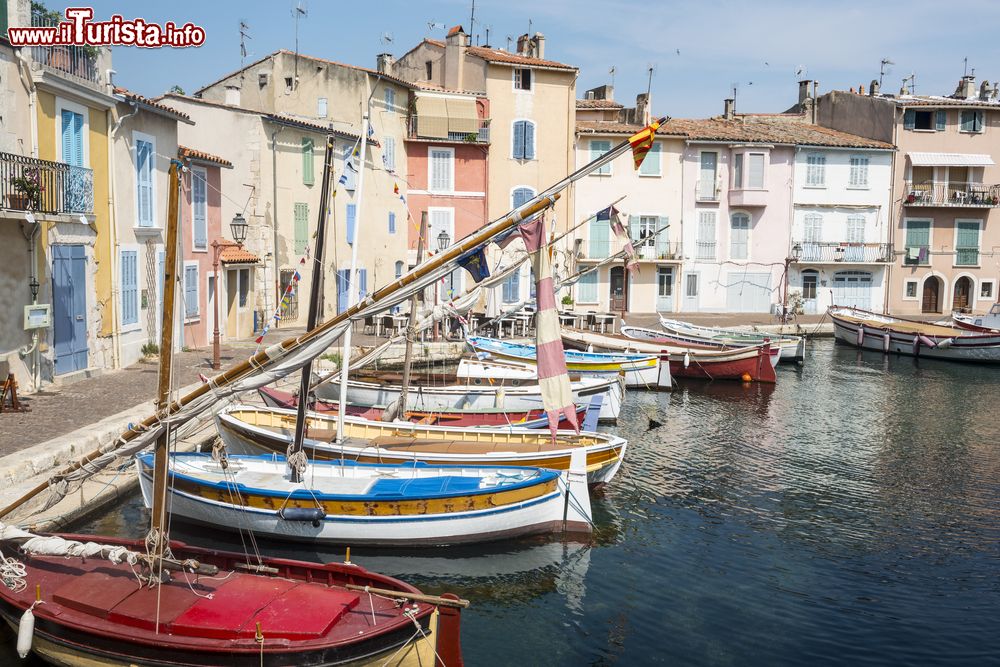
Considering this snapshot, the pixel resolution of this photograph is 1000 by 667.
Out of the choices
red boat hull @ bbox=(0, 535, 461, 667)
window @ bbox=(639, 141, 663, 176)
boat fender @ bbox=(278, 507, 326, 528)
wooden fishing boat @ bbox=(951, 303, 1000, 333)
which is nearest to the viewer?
red boat hull @ bbox=(0, 535, 461, 667)

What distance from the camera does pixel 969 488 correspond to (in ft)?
66.9

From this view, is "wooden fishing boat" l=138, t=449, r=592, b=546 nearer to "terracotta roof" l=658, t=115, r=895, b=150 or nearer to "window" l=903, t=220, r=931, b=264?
"terracotta roof" l=658, t=115, r=895, b=150

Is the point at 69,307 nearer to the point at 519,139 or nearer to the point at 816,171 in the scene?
the point at 519,139

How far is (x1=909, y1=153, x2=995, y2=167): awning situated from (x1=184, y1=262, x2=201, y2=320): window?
128ft

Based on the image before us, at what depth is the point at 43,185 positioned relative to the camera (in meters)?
20.2

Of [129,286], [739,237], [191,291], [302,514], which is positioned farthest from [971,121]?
[302,514]

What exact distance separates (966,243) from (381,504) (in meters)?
46.9

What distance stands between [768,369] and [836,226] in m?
21.0

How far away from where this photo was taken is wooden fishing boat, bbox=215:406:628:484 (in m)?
17.4

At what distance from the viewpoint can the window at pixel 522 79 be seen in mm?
45906

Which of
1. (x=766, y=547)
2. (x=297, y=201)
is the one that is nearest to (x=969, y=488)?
(x=766, y=547)

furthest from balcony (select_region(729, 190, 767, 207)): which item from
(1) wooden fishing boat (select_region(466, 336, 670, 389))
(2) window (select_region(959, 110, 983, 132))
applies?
(1) wooden fishing boat (select_region(466, 336, 670, 389))

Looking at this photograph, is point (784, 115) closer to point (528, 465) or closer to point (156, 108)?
point (156, 108)

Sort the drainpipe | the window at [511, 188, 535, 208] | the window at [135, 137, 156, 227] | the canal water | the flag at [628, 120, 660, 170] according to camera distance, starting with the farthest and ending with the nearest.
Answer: the window at [511, 188, 535, 208] < the window at [135, 137, 156, 227] < the drainpipe < the flag at [628, 120, 660, 170] < the canal water
